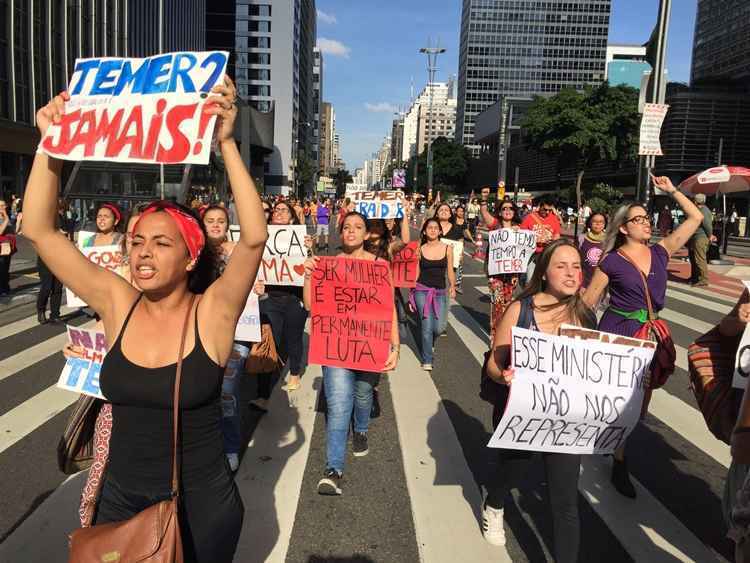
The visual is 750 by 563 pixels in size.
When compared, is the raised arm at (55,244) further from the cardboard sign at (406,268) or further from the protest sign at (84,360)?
the cardboard sign at (406,268)

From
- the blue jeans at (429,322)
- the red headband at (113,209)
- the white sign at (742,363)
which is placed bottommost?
the blue jeans at (429,322)

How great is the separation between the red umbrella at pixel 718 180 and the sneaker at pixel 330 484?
1129 cm

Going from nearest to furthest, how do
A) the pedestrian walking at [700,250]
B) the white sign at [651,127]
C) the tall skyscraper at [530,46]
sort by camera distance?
the white sign at [651,127] → the pedestrian walking at [700,250] → the tall skyscraper at [530,46]

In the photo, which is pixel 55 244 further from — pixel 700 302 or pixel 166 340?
pixel 700 302

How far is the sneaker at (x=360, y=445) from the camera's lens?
4551mm

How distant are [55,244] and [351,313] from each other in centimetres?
252

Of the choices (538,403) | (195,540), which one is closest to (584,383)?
(538,403)

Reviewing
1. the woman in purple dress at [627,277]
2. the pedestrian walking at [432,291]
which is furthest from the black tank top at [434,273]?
the woman in purple dress at [627,277]

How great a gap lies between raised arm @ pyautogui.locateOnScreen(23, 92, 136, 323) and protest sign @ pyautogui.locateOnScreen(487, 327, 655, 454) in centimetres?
182

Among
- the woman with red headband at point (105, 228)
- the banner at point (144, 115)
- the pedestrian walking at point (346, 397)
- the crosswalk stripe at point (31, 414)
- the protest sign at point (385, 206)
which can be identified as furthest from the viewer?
the protest sign at point (385, 206)

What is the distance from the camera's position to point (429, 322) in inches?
278

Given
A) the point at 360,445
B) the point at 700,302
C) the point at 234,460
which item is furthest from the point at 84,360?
the point at 700,302

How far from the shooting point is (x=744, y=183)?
15984mm

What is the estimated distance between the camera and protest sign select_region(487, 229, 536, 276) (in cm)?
811
